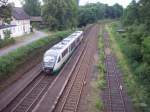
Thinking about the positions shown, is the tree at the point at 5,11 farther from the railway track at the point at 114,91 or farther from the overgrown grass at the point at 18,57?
the railway track at the point at 114,91

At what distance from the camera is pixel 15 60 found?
26812mm

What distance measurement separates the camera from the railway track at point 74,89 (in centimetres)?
1975

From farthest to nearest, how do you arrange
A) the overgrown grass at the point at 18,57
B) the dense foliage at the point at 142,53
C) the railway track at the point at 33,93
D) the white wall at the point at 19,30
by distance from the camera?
1. the white wall at the point at 19,30
2. the overgrown grass at the point at 18,57
3. the dense foliage at the point at 142,53
4. the railway track at the point at 33,93

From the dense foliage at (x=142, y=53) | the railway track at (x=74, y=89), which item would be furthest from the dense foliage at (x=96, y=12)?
the railway track at (x=74, y=89)

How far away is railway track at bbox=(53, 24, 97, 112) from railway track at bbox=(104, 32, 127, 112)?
2463 mm

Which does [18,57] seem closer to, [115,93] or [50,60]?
[50,60]

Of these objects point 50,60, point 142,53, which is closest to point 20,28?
point 50,60

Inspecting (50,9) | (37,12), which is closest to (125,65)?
(50,9)

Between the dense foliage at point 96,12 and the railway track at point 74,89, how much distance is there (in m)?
56.5

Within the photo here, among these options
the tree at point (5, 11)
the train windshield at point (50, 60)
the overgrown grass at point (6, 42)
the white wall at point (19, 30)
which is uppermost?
the tree at point (5, 11)

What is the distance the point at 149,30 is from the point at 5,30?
23.3m

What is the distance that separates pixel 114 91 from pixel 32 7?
224 ft

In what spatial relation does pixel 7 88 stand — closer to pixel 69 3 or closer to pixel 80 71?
pixel 80 71

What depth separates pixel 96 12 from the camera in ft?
338
